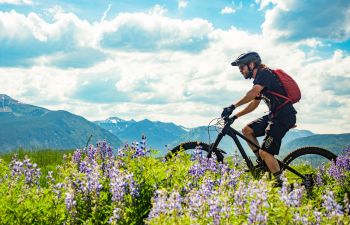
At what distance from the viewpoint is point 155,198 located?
666 centimetres

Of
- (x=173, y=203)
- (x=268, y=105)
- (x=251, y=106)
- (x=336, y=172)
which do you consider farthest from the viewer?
(x=336, y=172)

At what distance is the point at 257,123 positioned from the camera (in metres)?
10.3

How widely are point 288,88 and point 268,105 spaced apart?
1.95 ft

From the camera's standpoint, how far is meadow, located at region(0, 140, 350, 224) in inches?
184

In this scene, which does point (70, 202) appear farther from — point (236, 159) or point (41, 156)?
point (41, 156)

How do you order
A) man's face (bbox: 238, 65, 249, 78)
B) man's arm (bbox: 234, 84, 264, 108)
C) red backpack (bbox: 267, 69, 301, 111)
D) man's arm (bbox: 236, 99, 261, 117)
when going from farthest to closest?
1. man's arm (bbox: 236, 99, 261, 117)
2. man's face (bbox: 238, 65, 249, 78)
3. red backpack (bbox: 267, 69, 301, 111)
4. man's arm (bbox: 234, 84, 264, 108)

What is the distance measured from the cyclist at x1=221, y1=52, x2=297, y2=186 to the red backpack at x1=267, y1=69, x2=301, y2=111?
2.6 inches

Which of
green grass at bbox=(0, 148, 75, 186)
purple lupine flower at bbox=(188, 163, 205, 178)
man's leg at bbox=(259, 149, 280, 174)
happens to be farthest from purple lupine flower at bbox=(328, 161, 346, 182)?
green grass at bbox=(0, 148, 75, 186)

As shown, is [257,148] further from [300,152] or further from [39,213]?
[39,213]

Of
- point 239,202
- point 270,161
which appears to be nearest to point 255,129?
point 270,161

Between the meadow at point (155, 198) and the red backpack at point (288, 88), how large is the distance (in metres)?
1.78

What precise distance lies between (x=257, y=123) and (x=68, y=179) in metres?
4.90

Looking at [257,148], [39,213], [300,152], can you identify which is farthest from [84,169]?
[300,152]

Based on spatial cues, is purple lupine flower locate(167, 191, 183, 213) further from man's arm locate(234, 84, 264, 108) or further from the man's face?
the man's face
